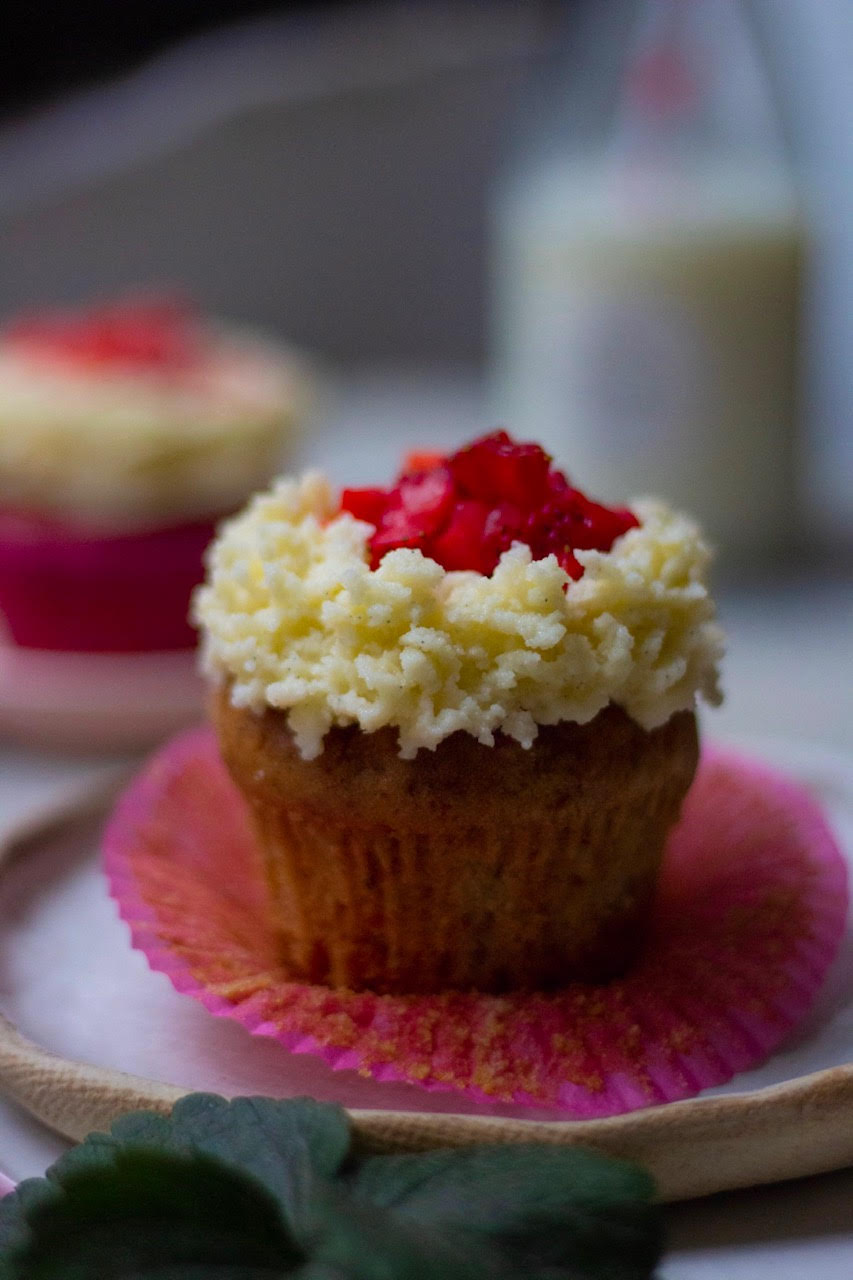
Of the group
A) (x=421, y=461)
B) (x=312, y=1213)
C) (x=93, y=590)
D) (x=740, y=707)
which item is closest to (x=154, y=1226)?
(x=312, y=1213)

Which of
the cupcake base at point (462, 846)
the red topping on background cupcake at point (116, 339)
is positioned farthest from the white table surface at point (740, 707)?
the red topping on background cupcake at point (116, 339)

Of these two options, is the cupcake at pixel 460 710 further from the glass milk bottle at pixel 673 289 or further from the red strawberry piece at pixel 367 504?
the glass milk bottle at pixel 673 289

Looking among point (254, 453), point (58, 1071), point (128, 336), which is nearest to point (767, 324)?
point (254, 453)

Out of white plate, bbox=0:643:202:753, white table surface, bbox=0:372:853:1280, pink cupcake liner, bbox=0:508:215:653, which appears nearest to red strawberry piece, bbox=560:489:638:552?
white table surface, bbox=0:372:853:1280

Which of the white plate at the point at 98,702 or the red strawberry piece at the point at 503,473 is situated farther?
the white plate at the point at 98,702

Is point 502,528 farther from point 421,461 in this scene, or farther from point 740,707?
point 740,707

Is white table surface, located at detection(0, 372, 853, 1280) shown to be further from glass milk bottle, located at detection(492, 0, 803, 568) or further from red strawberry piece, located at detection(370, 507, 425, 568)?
red strawberry piece, located at detection(370, 507, 425, 568)
